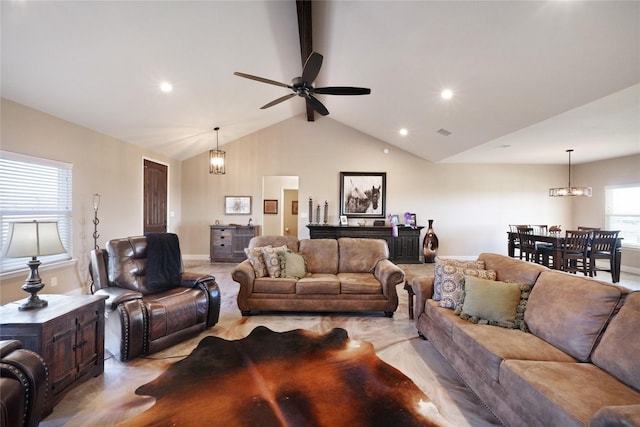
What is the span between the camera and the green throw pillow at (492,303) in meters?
2.27

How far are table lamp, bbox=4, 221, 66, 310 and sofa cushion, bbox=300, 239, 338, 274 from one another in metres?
2.71

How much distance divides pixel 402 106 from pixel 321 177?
2945 mm

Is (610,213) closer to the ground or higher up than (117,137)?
closer to the ground

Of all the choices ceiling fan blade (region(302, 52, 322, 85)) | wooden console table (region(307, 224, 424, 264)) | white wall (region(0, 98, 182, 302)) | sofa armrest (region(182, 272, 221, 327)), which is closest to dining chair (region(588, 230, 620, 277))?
wooden console table (region(307, 224, 424, 264))

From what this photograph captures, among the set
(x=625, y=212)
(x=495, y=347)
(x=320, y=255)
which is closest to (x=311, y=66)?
(x=320, y=255)

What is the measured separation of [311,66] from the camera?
2816mm

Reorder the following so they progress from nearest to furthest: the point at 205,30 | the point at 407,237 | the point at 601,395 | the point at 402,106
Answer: the point at 601,395
the point at 205,30
the point at 402,106
the point at 407,237

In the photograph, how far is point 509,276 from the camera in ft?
8.53

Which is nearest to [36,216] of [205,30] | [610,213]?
[205,30]

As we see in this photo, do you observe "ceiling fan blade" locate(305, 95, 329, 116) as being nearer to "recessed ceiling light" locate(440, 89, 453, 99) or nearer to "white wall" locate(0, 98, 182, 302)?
"recessed ceiling light" locate(440, 89, 453, 99)

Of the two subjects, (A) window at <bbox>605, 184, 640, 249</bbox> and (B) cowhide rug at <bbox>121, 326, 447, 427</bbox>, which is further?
(A) window at <bbox>605, 184, 640, 249</bbox>

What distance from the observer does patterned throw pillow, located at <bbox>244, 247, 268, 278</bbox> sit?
3.73 meters

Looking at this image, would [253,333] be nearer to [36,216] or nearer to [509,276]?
[509,276]

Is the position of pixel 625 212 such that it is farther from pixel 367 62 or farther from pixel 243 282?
pixel 243 282
